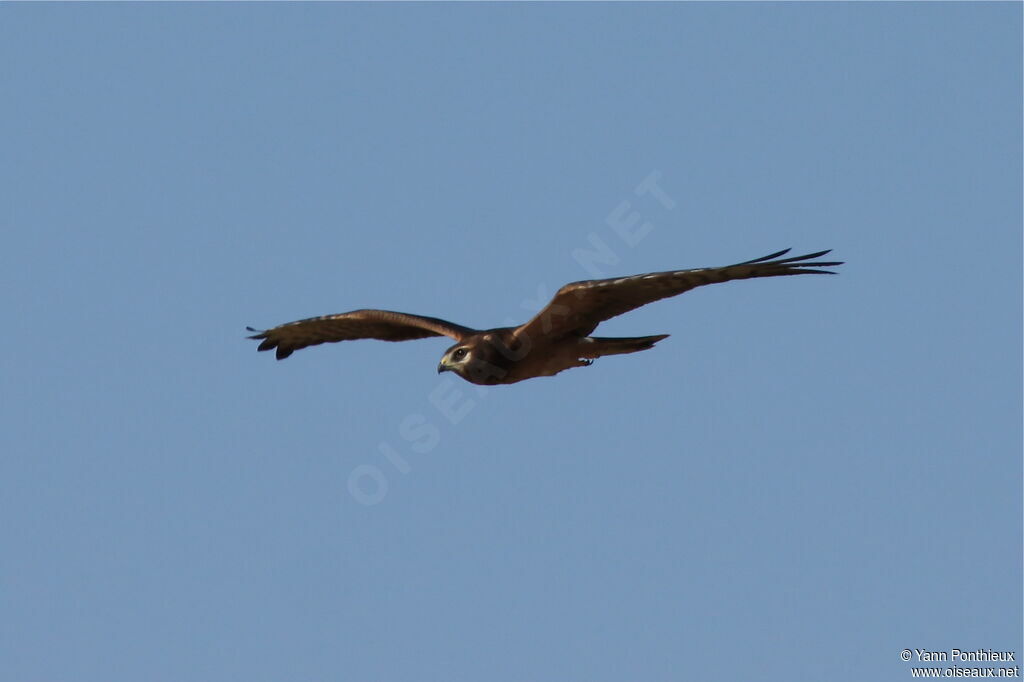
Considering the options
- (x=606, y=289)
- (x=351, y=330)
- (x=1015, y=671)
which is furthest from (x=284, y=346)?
(x=1015, y=671)

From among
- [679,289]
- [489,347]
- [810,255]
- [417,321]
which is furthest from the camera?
[417,321]

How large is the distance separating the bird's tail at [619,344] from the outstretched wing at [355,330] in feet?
5.07

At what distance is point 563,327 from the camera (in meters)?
18.7

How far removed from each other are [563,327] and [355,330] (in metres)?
4.13

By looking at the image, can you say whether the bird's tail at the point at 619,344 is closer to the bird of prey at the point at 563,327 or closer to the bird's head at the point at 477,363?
the bird of prey at the point at 563,327

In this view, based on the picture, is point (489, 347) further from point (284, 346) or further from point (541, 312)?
point (284, 346)

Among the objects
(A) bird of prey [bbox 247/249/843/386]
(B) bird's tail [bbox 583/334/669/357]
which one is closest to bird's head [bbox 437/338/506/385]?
(A) bird of prey [bbox 247/249/843/386]

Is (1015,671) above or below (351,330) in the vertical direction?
below

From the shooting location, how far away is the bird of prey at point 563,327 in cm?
1683

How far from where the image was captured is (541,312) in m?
18.4

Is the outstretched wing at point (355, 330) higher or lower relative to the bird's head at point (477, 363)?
higher

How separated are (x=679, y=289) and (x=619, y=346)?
6.37ft

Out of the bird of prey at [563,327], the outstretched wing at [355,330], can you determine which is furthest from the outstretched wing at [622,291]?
the outstretched wing at [355,330]

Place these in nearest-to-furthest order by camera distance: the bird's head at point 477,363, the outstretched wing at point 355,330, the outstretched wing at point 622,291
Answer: the outstretched wing at point 622,291 → the bird's head at point 477,363 → the outstretched wing at point 355,330
